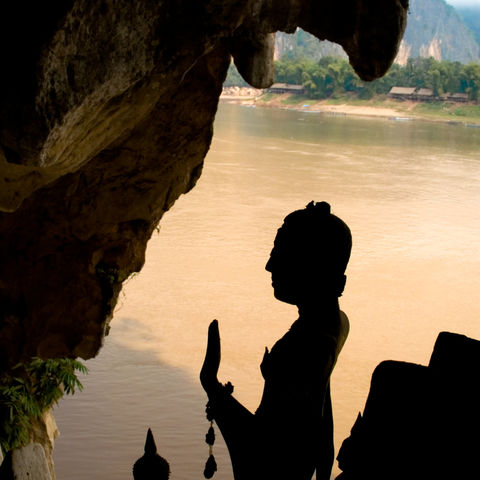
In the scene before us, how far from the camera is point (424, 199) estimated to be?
2356 cm

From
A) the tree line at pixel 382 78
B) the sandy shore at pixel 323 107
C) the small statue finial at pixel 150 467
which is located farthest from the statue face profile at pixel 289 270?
the sandy shore at pixel 323 107

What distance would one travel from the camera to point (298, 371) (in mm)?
1842

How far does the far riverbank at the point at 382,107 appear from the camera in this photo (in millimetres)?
57250

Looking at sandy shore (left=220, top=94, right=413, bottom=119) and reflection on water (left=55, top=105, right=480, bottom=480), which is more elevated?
sandy shore (left=220, top=94, right=413, bottom=119)

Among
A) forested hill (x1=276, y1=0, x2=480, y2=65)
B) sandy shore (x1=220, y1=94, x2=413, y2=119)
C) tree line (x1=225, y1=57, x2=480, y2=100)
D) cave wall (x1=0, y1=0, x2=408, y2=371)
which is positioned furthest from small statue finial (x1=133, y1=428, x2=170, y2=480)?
forested hill (x1=276, y1=0, x2=480, y2=65)

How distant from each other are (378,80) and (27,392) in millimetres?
62173

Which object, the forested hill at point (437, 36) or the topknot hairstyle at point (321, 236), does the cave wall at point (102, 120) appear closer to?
the topknot hairstyle at point (321, 236)

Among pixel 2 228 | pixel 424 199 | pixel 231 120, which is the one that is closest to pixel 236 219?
pixel 424 199

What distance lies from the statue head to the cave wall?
4.88 feet

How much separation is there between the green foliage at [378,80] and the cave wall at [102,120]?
56201mm

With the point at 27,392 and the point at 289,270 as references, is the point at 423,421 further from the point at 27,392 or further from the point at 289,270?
the point at 27,392

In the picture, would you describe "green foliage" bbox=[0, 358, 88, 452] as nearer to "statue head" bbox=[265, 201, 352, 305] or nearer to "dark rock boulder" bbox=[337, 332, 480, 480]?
"statue head" bbox=[265, 201, 352, 305]

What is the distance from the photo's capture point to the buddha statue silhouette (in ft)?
5.97

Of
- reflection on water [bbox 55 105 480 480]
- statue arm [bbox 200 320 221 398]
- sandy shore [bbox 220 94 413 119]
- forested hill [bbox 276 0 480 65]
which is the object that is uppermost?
forested hill [bbox 276 0 480 65]
